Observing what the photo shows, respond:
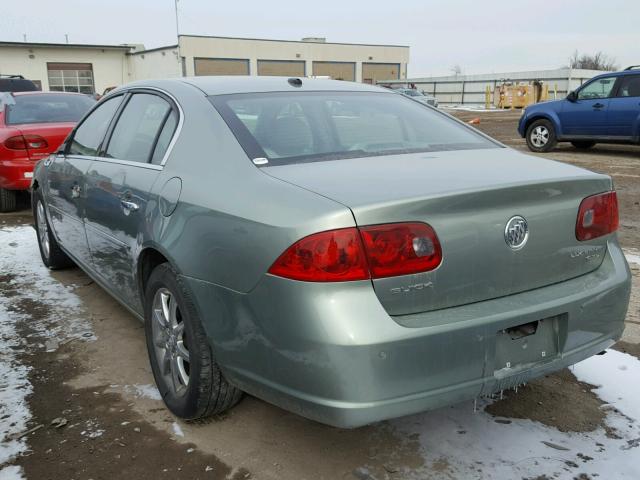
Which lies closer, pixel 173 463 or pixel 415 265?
pixel 415 265

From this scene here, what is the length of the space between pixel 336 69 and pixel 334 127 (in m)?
59.1

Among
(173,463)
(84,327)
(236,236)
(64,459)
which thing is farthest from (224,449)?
(84,327)

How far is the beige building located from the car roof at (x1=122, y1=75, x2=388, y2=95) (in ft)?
156

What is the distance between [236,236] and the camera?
7.44 ft

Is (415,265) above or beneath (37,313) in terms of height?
above

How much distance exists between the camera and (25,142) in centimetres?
739

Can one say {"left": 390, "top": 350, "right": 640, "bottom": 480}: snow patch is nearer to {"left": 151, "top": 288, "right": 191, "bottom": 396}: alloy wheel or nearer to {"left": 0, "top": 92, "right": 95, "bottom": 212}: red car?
{"left": 151, "top": 288, "right": 191, "bottom": 396}: alloy wheel

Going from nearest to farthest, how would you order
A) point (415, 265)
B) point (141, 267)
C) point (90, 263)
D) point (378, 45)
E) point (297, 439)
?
point (415, 265), point (297, 439), point (141, 267), point (90, 263), point (378, 45)

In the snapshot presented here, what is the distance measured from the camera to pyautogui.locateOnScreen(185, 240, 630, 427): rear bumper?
1984 mm

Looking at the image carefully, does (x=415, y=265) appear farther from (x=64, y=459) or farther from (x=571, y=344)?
(x=64, y=459)

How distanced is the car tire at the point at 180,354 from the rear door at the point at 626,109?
11253 mm

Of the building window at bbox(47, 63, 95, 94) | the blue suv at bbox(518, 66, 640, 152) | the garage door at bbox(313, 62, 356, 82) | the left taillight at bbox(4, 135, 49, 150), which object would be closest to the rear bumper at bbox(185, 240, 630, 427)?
the left taillight at bbox(4, 135, 49, 150)

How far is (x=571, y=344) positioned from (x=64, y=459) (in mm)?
2175

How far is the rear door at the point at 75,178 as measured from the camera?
154 inches
